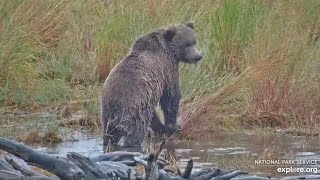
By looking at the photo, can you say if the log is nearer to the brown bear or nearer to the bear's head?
the brown bear

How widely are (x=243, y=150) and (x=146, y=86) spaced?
3.58 feet

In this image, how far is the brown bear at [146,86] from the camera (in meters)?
9.30

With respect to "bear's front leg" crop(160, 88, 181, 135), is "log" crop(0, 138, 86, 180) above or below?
below

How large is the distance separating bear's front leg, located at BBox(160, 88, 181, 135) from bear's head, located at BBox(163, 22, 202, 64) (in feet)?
1.51

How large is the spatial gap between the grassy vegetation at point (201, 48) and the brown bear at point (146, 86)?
0.31 m

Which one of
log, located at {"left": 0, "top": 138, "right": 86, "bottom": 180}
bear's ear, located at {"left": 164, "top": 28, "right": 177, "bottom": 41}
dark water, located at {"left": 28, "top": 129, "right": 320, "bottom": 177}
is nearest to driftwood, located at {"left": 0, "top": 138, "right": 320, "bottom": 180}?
log, located at {"left": 0, "top": 138, "right": 86, "bottom": 180}

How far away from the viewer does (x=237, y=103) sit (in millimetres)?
10977

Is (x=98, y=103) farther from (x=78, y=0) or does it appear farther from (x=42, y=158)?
(x=42, y=158)

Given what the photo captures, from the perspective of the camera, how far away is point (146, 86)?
954 centimetres

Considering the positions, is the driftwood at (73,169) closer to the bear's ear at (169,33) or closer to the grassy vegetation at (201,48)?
the grassy vegetation at (201,48)

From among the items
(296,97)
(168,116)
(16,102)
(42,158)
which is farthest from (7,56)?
(42,158)

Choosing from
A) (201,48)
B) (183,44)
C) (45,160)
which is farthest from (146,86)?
(45,160)

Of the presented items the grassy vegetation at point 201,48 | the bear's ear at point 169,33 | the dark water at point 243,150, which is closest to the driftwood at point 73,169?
the dark water at point 243,150

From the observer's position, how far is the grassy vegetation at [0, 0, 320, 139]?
1050 cm
